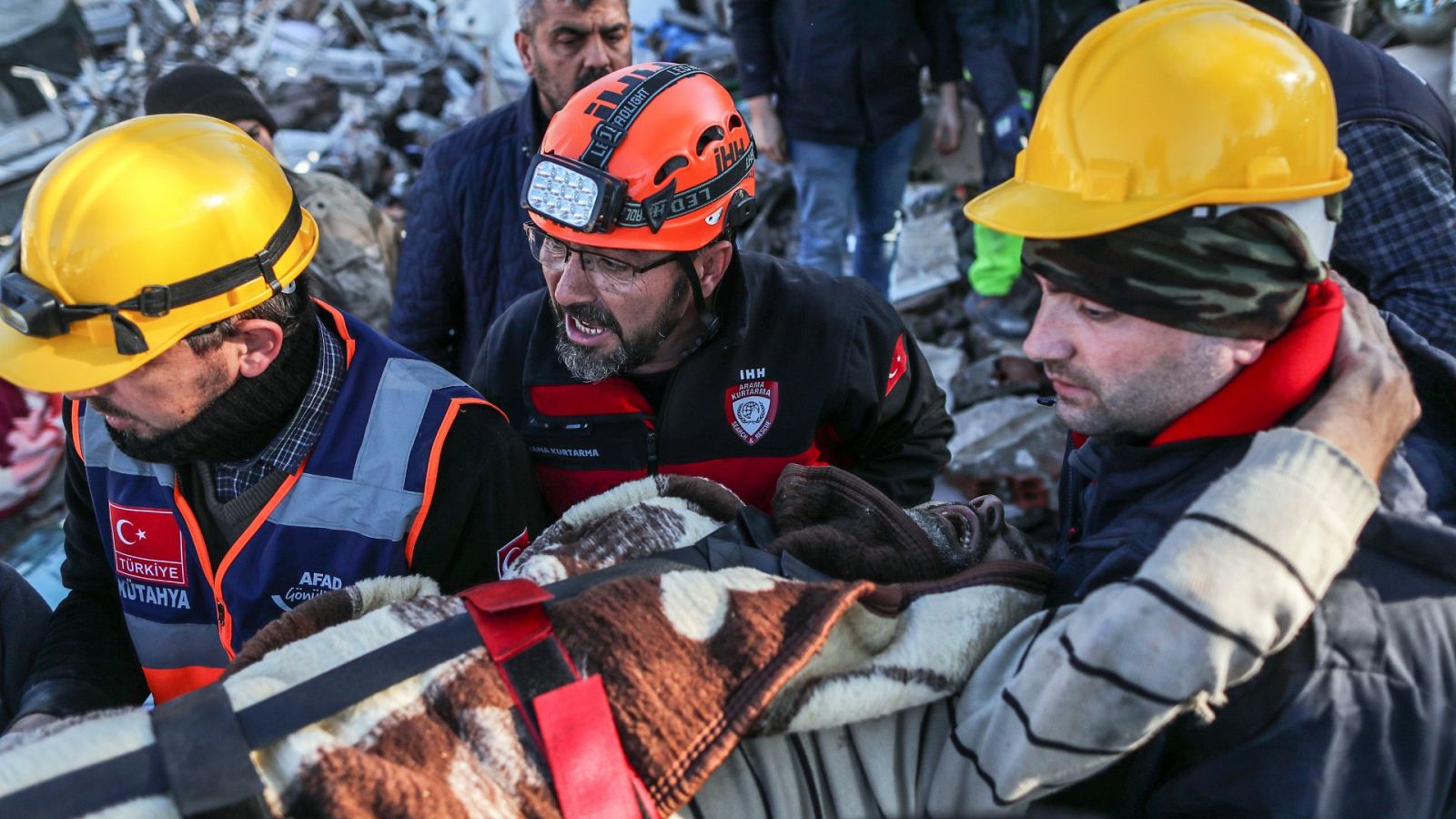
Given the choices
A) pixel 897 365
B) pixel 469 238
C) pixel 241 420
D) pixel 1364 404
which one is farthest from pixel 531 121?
pixel 1364 404

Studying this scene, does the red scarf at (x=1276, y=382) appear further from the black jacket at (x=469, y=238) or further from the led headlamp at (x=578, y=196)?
the black jacket at (x=469, y=238)

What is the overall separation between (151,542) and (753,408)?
56.5 inches

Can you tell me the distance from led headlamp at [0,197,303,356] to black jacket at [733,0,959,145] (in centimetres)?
358

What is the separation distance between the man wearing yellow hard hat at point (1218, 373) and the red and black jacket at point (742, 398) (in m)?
0.98

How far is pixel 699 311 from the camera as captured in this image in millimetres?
2791

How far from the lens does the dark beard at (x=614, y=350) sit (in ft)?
8.80

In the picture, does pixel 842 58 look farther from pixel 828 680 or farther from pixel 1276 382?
pixel 828 680

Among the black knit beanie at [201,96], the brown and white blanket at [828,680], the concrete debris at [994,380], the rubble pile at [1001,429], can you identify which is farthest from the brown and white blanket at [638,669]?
the concrete debris at [994,380]

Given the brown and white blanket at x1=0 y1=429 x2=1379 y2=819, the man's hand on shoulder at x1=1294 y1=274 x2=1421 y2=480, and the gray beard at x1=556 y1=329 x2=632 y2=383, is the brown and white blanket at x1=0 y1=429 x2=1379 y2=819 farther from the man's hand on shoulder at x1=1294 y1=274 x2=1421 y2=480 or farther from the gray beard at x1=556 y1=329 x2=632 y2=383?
the gray beard at x1=556 y1=329 x2=632 y2=383

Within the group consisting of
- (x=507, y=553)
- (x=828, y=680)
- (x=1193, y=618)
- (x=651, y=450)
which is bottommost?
(x=651, y=450)

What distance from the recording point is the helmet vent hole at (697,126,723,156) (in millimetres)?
2695

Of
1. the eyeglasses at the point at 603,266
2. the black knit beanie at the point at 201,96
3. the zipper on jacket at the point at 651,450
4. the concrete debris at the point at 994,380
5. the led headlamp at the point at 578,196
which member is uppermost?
the led headlamp at the point at 578,196

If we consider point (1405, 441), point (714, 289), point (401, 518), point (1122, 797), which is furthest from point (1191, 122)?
point (401, 518)

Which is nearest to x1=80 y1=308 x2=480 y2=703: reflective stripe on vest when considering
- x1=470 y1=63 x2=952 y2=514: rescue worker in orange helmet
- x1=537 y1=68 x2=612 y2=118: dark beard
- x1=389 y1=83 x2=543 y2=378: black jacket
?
x1=470 y1=63 x2=952 y2=514: rescue worker in orange helmet
